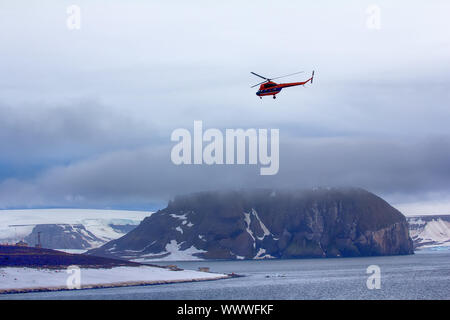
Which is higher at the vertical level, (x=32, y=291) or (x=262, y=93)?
(x=262, y=93)
